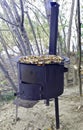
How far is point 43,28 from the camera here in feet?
20.3

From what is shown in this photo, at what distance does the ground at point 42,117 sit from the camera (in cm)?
393

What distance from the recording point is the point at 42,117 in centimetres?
420

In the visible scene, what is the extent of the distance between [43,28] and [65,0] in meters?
0.88

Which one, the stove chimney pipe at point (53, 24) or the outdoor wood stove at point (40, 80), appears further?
the stove chimney pipe at point (53, 24)

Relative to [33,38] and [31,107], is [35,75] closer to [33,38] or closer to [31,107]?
[31,107]

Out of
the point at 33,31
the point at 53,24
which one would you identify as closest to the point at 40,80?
the point at 53,24

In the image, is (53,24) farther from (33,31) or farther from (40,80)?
(33,31)

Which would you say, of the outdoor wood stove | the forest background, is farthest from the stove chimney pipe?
the forest background

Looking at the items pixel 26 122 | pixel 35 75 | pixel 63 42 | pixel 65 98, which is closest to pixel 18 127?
pixel 26 122

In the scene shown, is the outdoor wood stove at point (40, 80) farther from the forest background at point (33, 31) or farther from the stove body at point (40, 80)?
the forest background at point (33, 31)

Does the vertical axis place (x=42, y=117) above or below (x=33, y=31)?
below

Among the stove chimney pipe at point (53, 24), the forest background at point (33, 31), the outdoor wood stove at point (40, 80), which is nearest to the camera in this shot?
the outdoor wood stove at point (40, 80)

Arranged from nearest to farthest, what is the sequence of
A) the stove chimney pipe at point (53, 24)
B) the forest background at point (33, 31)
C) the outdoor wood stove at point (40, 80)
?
the outdoor wood stove at point (40, 80) < the stove chimney pipe at point (53, 24) < the forest background at point (33, 31)

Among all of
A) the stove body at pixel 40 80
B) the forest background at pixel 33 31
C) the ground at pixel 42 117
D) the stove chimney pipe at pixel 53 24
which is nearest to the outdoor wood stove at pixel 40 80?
the stove body at pixel 40 80
